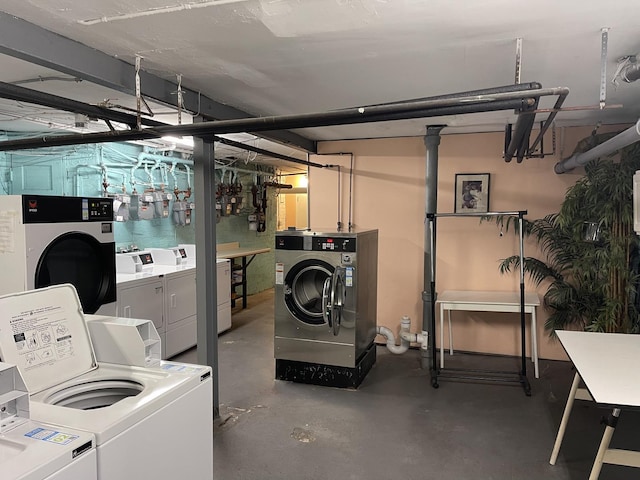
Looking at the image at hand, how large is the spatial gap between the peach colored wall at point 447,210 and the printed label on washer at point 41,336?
3.80 m

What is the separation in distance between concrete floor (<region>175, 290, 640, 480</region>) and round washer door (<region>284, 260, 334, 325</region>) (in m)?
0.66

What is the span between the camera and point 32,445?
1304mm

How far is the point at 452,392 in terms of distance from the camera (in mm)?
3945

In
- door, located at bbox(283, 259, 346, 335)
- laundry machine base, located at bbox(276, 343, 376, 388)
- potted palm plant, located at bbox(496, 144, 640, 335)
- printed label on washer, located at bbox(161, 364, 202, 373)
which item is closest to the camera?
printed label on washer, located at bbox(161, 364, 202, 373)

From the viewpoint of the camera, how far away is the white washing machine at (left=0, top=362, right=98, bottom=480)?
1208 mm

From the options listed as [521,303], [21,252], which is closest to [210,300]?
[21,252]

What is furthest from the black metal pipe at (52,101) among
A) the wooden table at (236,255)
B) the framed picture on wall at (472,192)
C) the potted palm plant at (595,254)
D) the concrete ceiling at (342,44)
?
the wooden table at (236,255)

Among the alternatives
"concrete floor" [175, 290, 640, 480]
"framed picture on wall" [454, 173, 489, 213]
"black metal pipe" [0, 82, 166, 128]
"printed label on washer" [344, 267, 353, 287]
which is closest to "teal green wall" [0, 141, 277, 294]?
"black metal pipe" [0, 82, 166, 128]

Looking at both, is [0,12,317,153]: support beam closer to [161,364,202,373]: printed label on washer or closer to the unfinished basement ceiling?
the unfinished basement ceiling

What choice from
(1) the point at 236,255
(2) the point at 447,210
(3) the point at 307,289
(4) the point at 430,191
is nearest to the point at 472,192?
(2) the point at 447,210

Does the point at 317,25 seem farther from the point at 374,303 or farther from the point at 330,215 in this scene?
the point at 330,215

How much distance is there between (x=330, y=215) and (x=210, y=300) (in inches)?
99.7

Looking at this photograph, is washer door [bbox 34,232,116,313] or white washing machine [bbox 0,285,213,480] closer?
white washing machine [bbox 0,285,213,480]

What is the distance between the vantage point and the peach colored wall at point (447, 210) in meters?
4.71
